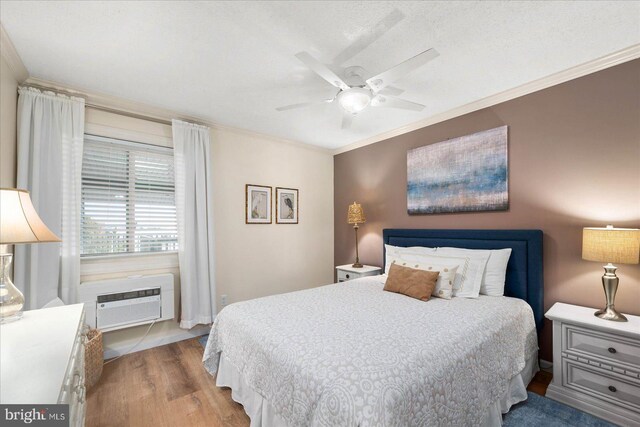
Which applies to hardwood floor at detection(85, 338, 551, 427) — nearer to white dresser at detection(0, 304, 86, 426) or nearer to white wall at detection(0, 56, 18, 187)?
white dresser at detection(0, 304, 86, 426)

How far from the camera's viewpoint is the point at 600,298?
2186 mm

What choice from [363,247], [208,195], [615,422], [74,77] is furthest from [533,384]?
[74,77]

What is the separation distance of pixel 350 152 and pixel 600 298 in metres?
3.26

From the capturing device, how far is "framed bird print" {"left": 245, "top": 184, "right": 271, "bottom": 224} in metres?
3.73

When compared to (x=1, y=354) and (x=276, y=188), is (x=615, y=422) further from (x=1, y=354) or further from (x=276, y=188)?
(x=276, y=188)

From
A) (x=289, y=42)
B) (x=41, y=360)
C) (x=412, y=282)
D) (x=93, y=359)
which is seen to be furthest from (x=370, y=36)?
(x=93, y=359)

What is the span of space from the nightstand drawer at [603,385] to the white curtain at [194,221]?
3.28m

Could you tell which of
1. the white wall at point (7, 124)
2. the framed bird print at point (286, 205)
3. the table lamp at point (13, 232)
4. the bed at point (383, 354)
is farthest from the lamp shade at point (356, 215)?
the white wall at point (7, 124)

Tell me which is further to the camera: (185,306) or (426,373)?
(185,306)

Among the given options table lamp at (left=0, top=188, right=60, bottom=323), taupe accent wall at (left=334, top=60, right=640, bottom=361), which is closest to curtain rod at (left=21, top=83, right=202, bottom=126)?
table lamp at (left=0, top=188, right=60, bottom=323)

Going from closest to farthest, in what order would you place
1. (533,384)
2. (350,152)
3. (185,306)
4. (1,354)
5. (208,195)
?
(1,354) → (533,384) → (185,306) → (208,195) → (350,152)

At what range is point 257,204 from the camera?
3818 millimetres

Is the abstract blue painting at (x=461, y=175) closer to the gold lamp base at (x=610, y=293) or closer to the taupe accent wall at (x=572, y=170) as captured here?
the taupe accent wall at (x=572, y=170)

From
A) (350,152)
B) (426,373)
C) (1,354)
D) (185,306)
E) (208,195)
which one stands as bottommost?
(185,306)
